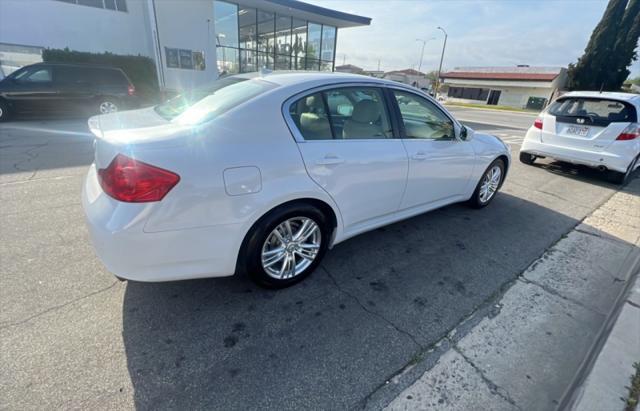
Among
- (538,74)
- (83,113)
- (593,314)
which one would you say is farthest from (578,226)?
(538,74)

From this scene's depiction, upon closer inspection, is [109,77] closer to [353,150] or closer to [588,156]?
[353,150]

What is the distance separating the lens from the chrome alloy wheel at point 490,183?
4.34 metres

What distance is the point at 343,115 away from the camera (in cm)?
271

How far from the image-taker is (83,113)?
10367 millimetres

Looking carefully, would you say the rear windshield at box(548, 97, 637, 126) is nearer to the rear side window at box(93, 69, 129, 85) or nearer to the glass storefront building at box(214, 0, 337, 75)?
the rear side window at box(93, 69, 129, 85)

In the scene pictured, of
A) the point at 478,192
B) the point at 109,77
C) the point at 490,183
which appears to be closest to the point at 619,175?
the point at 490,183

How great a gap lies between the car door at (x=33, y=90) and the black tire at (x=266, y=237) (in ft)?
36.2

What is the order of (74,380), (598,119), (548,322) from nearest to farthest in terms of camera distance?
(74,380) → (548,322) → (598,119)

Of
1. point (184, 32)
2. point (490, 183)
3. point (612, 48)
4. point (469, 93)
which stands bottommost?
point (490, 183)

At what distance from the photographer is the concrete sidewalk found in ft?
5.92

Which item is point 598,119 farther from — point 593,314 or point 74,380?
point 74,380

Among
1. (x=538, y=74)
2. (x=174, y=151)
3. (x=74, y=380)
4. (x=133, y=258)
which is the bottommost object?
(x=74, y=380)

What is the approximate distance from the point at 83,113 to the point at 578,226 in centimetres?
1325

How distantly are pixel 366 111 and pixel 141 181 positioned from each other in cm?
197
